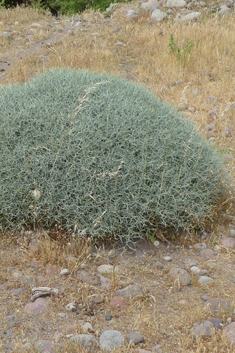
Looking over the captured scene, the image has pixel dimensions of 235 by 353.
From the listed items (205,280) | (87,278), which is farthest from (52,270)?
(205,280)

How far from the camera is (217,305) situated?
2.44 meters

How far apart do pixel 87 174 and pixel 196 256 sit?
1.04 m

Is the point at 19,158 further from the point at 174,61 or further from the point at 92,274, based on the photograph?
the point at 174,61

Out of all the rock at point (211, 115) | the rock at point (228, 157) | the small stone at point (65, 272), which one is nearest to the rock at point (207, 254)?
the small stone at point (65, 272)

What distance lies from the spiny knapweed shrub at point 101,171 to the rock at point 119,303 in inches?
20.4

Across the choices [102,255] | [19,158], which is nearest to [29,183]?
[19,158]

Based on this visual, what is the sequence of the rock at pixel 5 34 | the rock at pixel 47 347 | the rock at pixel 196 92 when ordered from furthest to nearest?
the rock at pixel 5 34 → the rock at pixel 196 92 → the rock at pixel 47 347

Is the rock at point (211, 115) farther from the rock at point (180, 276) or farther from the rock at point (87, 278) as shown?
the rock at point (87, 278)

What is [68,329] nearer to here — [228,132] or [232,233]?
[232,233]

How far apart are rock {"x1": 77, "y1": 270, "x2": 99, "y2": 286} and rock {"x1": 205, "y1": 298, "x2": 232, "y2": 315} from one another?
2.44 feet

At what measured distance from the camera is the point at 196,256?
2.99 metres

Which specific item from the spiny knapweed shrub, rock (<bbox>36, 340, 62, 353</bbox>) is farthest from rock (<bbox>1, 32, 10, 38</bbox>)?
rock (<bbox>36, 340, 62, 353</bbox>)

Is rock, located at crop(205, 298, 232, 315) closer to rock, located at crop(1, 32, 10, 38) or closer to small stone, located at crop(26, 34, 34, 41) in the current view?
small stone, located at crop(26, 34, 34, 41)

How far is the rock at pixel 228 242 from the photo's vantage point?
3.07m
